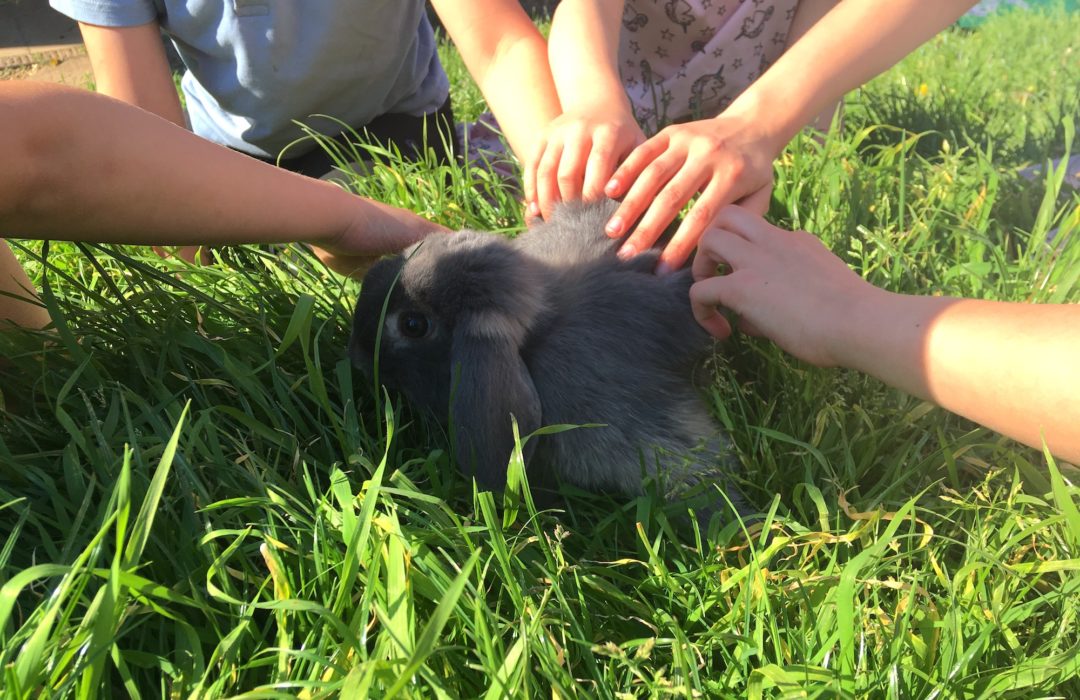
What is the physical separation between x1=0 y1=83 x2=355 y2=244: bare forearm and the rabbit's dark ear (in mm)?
555

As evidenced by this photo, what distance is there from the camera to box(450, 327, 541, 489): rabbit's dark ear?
4.72ft

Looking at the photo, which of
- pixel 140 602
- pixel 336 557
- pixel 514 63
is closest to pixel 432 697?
pixel 336 557

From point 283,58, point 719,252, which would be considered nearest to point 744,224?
point 719,252

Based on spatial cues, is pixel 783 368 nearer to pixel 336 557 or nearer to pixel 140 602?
pixel 336 557

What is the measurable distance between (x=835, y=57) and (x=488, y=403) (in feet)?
4.38

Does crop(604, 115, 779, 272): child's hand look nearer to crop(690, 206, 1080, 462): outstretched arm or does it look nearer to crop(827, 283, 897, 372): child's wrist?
crop(690, 206, 1080, 462): outstretched arm

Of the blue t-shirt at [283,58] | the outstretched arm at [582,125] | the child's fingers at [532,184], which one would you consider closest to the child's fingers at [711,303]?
the outstretched arm at [582,125]

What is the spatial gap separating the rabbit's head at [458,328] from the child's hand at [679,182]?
26 cm

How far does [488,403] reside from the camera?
1476 millimetres

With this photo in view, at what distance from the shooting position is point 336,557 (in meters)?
1.16

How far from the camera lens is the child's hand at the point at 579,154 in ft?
6.29

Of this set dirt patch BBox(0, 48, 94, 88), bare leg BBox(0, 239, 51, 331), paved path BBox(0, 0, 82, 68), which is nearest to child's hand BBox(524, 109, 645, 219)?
bare leg BBox(0, 239, 51, 331)

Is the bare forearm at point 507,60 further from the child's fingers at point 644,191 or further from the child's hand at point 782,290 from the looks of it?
the child's hand at point 782,290

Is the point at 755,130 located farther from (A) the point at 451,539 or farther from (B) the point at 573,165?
(A) the point at 451,539
